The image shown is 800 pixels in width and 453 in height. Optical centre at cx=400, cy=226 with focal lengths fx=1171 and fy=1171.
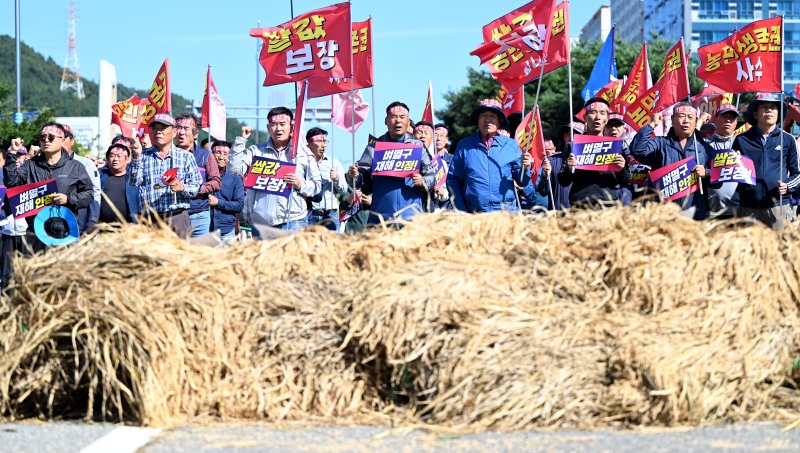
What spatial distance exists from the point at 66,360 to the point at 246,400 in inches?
41.0

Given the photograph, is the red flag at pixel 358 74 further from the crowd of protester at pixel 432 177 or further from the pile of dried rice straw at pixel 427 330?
the pile of dried rice straw at pixel 427 330

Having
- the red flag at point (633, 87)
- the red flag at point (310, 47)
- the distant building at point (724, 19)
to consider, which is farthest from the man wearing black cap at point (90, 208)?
the distant building at point (724, 19)

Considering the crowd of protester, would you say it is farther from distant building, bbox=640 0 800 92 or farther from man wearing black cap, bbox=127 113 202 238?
distant building, bbox=640 0 800 92

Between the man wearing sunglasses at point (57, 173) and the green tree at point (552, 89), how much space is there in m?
41.4

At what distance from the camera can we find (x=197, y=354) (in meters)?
6.46

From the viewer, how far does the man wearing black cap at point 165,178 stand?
35.3 feet

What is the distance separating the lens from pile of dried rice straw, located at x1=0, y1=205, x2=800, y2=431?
19.9 ft

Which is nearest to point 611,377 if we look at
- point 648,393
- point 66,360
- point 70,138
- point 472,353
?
point 648,393

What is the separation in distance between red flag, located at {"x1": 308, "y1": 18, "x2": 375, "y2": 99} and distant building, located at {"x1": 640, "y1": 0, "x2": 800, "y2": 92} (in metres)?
120

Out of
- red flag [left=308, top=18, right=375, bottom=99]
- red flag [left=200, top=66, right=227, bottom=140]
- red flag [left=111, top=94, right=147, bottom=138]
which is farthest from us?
red flag [left=111, top=94, right=147, bottom=138]

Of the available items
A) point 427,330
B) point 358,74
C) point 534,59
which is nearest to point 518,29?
point 534,59

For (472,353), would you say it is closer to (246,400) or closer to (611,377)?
(611,377)

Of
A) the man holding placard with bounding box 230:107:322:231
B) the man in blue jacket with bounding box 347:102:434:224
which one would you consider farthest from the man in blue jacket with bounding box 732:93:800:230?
the man holding placard with bounding box 230:107:322:231

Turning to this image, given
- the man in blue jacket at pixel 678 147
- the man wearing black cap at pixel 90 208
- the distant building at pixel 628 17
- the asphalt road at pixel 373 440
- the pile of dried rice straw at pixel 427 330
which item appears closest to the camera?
the asphalt road at pixel 373 440
